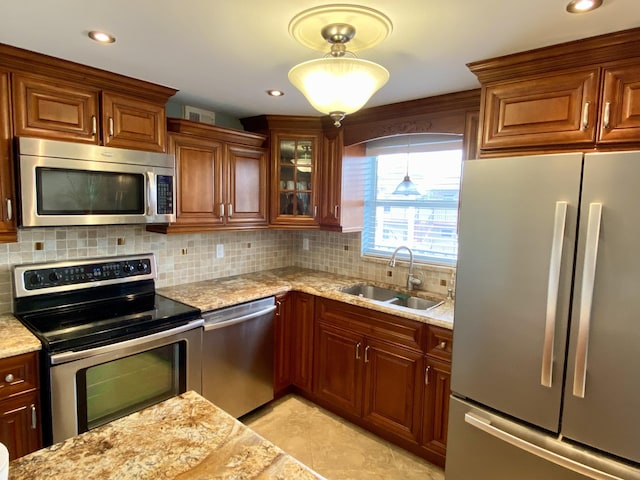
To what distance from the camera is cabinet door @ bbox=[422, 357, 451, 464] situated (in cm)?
220

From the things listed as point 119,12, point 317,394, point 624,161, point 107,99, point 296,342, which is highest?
point 119,12

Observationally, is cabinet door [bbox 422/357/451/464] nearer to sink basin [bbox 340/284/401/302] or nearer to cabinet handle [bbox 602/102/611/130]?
sink basin [bbox 340/284/401/302]

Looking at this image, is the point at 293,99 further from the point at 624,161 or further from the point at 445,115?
the point at 624,161

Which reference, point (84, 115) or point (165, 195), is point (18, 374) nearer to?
point (165, 195)

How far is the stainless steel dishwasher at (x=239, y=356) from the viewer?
2.44 m

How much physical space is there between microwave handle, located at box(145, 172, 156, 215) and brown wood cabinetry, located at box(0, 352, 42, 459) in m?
0.98

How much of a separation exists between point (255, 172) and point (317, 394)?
1.85m

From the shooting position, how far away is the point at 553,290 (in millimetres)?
1523

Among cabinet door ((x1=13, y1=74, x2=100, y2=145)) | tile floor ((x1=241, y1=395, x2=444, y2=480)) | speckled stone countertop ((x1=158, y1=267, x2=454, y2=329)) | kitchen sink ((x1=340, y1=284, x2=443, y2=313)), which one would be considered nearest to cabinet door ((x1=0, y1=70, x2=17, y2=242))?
cabinet door ((x1=13, y1=74, x2=100, y2=145))

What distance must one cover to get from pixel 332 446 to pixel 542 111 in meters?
2.34

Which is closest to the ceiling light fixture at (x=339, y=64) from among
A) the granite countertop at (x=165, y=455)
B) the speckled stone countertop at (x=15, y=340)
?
the granite countertop at (x=165, y=455)

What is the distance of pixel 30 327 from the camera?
75.8 inches

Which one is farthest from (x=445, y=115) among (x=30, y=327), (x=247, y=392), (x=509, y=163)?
(x=30, y=327)

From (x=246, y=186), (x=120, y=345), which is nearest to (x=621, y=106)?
(x=246, y=186)
